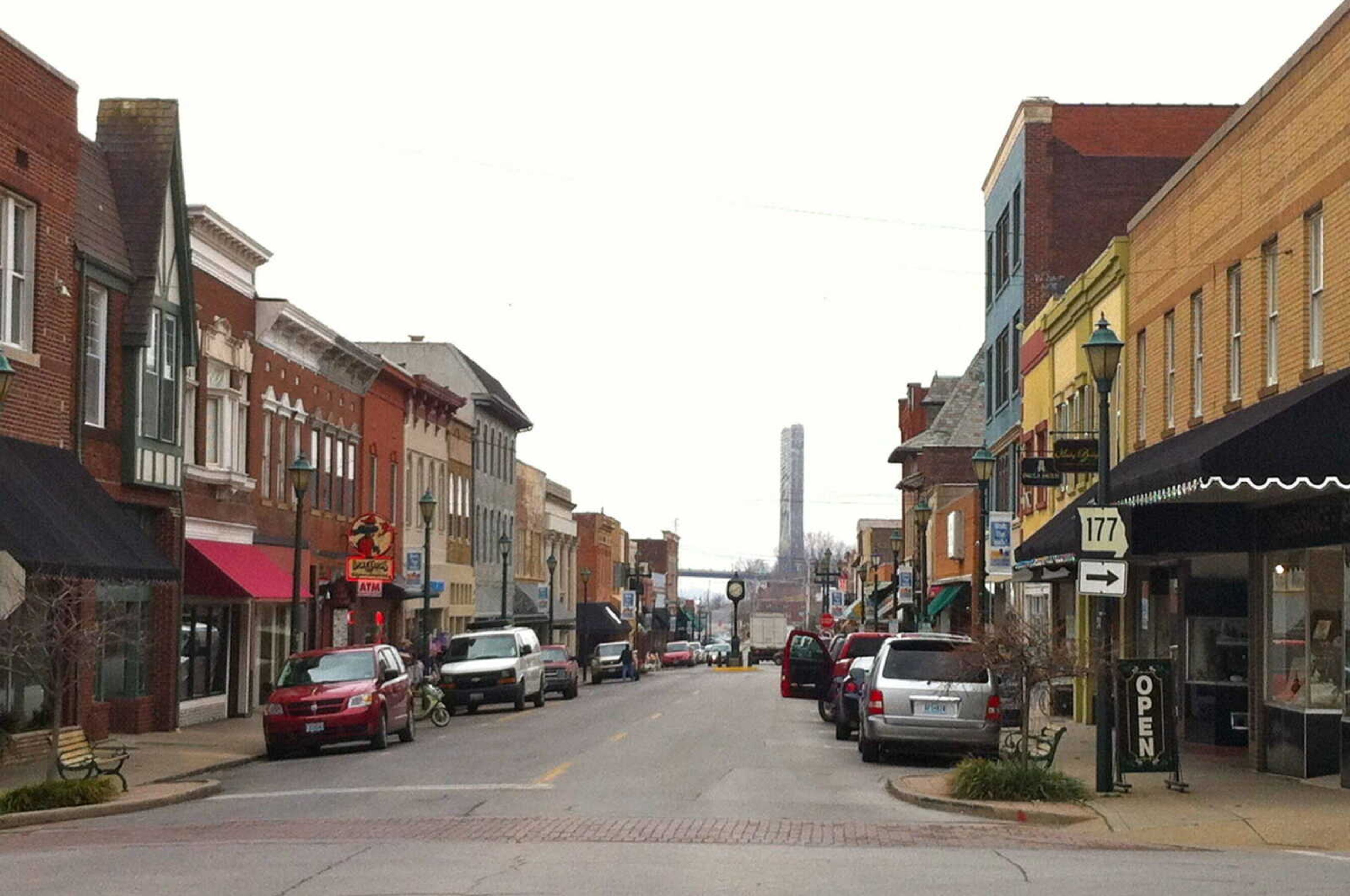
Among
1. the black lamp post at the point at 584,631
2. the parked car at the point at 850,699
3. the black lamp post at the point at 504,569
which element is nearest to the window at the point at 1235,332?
the parked car at the point at 850,699

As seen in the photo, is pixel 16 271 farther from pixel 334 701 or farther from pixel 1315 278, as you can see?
pixel 1315 278

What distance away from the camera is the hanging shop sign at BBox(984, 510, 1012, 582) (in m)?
39.4

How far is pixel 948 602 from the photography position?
61.2 metres

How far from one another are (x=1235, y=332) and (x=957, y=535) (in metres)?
35.9

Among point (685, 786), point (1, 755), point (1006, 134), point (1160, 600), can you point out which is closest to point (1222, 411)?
point (1160, 600)

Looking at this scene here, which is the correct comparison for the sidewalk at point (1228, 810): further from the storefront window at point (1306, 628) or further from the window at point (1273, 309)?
the window at point (1273, 309)

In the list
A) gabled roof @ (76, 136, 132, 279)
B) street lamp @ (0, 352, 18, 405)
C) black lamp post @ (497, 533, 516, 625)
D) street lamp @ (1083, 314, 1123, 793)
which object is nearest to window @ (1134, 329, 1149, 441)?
street lamp @ (1083, 314, 1123, 793)

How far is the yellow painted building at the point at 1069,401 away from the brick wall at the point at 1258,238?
2026mm

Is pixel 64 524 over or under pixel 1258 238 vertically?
under

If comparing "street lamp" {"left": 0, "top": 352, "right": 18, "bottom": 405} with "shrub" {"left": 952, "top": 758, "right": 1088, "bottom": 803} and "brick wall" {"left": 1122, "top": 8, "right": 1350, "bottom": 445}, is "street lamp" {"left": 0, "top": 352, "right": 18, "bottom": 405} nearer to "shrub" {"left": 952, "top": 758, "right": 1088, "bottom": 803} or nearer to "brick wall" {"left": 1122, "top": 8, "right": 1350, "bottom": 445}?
"shrub" {"left": 952, "top": 758, "right": 1088, "bottom": 803}

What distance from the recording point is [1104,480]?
2091cm

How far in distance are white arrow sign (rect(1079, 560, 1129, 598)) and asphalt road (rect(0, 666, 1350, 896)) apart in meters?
2.85

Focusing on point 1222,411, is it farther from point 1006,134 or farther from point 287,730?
point 1006,134

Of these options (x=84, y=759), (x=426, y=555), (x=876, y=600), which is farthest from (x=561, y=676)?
(x=84, y=759)
